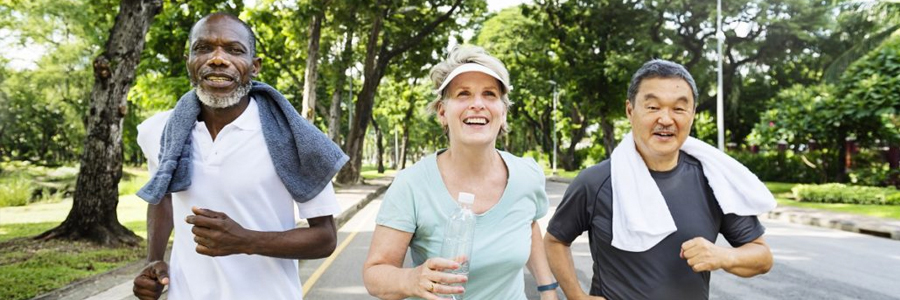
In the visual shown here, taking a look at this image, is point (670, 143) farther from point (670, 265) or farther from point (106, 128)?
point (106, 128)

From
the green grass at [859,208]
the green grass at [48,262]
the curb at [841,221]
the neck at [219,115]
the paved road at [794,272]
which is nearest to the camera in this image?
the neck at [219,115]

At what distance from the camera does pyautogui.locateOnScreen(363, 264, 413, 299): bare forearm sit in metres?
2.07

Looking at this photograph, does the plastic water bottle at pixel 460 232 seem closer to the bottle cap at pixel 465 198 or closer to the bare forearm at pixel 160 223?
the bottle cap at pixel 465 198

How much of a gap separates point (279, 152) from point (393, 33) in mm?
24576

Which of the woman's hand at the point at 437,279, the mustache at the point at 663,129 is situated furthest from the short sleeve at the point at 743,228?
the woman's hand at the point at 437,279

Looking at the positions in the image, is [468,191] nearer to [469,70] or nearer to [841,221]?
[469,70]

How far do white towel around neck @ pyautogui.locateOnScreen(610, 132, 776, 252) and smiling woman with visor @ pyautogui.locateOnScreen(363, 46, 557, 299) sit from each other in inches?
13.3

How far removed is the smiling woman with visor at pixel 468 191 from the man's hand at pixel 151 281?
720 mm

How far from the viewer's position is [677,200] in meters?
2.54

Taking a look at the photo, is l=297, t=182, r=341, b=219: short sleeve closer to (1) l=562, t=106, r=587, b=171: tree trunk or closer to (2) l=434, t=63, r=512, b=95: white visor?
(2) l=434, t=63, r=512, b=95: white visor

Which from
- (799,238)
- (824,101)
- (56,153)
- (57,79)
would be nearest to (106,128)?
(799,238)

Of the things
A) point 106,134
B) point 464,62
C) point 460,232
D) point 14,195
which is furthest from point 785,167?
point 460,232

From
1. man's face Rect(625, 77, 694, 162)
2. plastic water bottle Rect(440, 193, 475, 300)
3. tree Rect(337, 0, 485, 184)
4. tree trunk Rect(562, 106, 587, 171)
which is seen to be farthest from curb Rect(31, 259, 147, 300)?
tree trunk Rect(562, 106, 587, 171)

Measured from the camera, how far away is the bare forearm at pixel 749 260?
2371 millimetres
